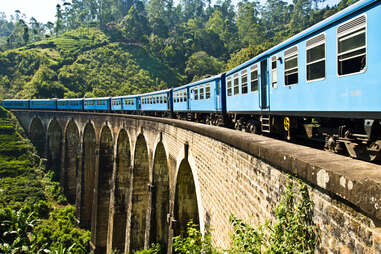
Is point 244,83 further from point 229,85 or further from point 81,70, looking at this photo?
point 81,70

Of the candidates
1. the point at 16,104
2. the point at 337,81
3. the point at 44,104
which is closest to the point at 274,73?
the point at 337,81

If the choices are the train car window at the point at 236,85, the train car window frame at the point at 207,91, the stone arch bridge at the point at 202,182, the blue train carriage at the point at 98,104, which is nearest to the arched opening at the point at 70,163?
the stone arch bridge at the point at 202,182

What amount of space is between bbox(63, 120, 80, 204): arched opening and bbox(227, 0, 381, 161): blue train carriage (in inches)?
1302

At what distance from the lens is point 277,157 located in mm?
4328

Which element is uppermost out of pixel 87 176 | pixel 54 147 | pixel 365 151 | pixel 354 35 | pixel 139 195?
pixel 354 35

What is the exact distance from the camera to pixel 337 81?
15.7 feet

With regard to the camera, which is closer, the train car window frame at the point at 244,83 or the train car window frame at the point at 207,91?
the train car window frame at the point at 244,83

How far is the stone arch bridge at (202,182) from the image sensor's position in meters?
2.91

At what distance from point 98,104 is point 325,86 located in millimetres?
31888

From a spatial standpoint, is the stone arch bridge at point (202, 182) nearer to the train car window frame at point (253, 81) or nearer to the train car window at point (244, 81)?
the train car window frame at point (253, 81)

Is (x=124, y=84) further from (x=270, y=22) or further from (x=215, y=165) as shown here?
(x=270, y=22)

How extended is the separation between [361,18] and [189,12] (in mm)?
144388

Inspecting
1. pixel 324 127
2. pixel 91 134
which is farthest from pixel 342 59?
pixel 91 134

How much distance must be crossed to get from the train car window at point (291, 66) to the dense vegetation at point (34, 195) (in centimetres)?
1778
